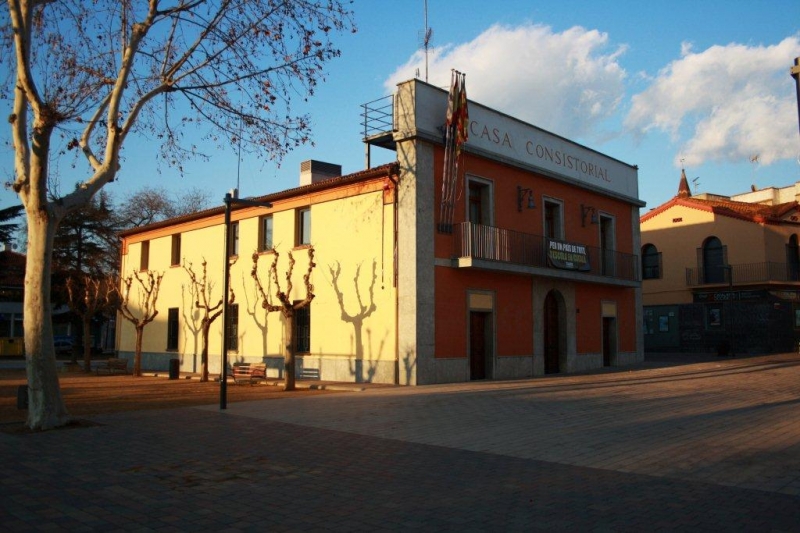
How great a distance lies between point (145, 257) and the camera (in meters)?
31.6

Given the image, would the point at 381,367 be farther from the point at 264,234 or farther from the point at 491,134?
the point at 491,134

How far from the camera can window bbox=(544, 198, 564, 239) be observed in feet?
82.9

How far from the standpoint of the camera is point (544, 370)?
23969 mm

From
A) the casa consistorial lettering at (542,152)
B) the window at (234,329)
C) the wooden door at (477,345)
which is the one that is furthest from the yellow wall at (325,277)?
the casa consistorial lettering at (542,152)

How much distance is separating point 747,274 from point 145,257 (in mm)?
31553

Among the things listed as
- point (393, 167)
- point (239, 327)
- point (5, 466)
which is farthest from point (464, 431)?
point (239, 327)

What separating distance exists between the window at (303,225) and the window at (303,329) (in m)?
2.42

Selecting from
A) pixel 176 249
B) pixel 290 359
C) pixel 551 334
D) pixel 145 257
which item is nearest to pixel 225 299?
pixel 290 359

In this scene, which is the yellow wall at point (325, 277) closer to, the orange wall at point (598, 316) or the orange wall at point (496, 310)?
the orange wall at point (496, 310)

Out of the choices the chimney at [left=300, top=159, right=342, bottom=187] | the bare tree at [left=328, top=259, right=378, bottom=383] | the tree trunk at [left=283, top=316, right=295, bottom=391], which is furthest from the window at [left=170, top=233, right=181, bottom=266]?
the tree trunk at [left=283, top=316, right=295, bottom=391]

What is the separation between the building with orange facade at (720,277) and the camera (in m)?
35.6

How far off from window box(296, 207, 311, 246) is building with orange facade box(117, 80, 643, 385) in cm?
8

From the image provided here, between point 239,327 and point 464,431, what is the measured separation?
637 inches

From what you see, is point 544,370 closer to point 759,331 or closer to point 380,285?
point 380,285
